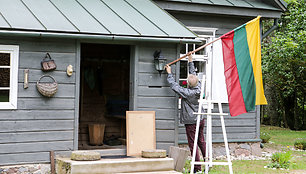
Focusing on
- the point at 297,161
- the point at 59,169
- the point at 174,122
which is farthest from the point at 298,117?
the point at 59,169

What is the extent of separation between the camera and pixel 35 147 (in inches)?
280

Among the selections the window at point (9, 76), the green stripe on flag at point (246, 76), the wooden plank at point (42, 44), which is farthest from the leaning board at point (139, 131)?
the window at point (9, 76)

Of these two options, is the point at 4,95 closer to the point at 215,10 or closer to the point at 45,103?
the point at 45,103

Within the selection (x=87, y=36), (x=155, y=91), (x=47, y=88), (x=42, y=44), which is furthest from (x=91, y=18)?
(x=155, y=91)

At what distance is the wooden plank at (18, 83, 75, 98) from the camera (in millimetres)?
7027

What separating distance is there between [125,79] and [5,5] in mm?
3916

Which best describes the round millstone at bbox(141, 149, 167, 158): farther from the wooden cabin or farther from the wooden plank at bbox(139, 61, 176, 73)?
the wooden plank at bbox(139, 61, 176, 73)

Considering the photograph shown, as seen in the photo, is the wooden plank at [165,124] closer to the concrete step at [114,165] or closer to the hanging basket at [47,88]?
the concrete step at [114,165]

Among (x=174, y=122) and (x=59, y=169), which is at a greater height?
(x=174, y=122)

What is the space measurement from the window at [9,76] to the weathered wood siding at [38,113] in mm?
70

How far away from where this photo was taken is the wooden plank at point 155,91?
796 centimetres

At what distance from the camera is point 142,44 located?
7984 mm

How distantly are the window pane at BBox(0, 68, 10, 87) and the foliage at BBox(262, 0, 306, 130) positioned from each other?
360 inches

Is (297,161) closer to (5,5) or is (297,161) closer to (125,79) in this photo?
(125,79)
